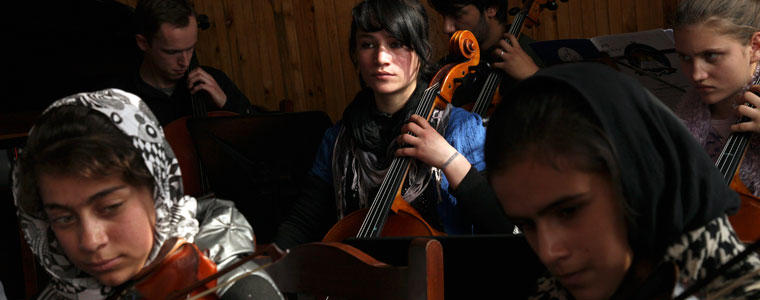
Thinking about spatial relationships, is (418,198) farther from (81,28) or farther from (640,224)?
(81,28)

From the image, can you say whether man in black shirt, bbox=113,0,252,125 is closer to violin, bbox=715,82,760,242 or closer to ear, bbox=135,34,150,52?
ear, bbox=135,34,150,52

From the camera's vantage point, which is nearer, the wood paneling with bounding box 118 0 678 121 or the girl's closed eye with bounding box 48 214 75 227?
the girl's closed eye with bounding box 48 214 75 227

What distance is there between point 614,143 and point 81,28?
7.90ft

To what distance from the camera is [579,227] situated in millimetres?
662

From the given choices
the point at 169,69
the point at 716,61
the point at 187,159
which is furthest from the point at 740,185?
the point at 169,69

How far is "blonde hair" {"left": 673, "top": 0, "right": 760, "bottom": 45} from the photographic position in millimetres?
1411

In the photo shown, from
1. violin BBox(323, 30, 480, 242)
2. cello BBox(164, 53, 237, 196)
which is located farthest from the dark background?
violin BBox(323, 30, 480, 242)

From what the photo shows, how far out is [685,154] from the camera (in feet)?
2.14

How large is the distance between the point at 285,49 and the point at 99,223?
239cm

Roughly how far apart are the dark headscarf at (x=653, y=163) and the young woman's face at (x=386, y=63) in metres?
0.99

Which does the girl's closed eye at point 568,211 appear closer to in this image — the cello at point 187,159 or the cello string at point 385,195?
the cello string at point 385,195

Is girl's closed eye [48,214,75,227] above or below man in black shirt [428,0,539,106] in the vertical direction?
below

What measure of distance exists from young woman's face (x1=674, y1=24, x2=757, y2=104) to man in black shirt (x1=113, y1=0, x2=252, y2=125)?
4.95 ft

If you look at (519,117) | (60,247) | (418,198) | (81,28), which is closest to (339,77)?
(81,28)
